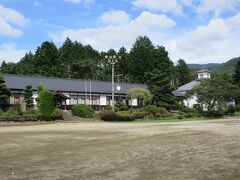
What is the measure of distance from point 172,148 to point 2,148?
6.14 meters

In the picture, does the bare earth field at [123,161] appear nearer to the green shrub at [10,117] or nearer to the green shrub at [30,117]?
the green shrub at [10,117]

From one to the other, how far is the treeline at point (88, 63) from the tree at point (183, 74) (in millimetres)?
14062

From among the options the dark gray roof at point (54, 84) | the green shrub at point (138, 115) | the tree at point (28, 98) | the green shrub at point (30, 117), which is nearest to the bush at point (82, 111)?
the green shrub at point (138, 115)

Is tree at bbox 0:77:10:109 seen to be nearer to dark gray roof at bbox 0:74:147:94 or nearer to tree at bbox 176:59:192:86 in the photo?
dark gray roof at bbox 0:74:147:94

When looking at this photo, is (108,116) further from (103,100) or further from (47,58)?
(47,58)

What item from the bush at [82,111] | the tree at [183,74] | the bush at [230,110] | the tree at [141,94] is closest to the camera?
the bush at [82,111]

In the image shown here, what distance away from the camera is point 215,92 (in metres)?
51.6

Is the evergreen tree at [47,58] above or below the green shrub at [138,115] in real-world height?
above

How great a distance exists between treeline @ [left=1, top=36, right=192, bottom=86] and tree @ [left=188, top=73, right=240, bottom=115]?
109 ft

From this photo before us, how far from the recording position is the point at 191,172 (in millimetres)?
9008

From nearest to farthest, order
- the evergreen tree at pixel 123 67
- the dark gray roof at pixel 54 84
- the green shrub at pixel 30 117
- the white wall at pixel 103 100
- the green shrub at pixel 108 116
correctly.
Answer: the green shrub at pixel 30 117 < the green shrub at pixel 108 116 < the dark gray roof at pixel 54 84 < the white wall at pixel 103 100 < the evergreen tree at pixel 123 67

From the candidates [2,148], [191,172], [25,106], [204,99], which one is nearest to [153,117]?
[204,99]

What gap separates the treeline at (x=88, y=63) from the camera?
9119 centimetres

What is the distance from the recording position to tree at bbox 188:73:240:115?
170 ft
